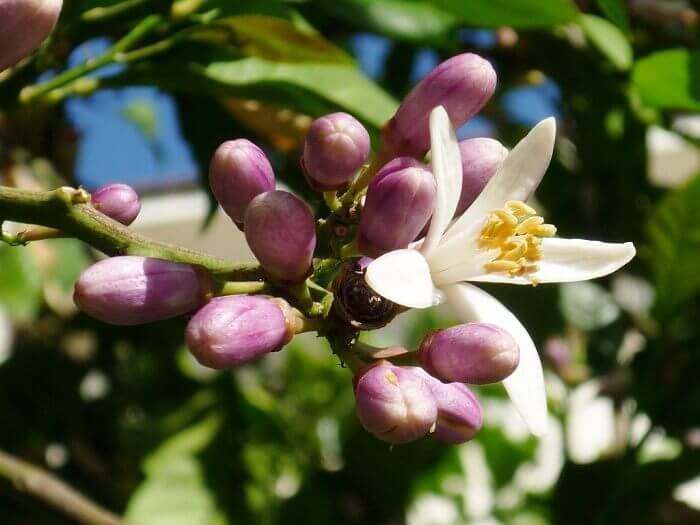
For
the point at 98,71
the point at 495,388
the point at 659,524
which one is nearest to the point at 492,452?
the point at 495,388

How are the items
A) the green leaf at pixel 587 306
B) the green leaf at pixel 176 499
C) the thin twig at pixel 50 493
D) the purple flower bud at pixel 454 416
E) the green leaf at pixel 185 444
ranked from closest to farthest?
the purple flower bud at pixel 454 416 < the thin twig at pixel 50 493 < the green leaf at pixel 176 499 < the green leaf at pixel 185 444 < the green leaf at pixel 587 306

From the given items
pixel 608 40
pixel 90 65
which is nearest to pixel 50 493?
pixel 90 65

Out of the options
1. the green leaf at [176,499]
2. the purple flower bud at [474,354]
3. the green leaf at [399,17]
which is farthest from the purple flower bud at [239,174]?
the green leaf at [176,499]

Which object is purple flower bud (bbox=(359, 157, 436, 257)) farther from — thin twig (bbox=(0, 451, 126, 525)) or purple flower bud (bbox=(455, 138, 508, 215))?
thin twig (bbox=(0, 451, 126, 525))

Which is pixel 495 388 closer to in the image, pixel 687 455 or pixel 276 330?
pixel 687 455

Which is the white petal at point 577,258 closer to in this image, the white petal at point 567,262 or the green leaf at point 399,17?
the white petal at point 567,262

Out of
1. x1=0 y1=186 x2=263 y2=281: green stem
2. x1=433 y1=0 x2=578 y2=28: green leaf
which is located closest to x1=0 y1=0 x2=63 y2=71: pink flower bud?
x1=0 y1=186 x2=263 y2=281: green stem
